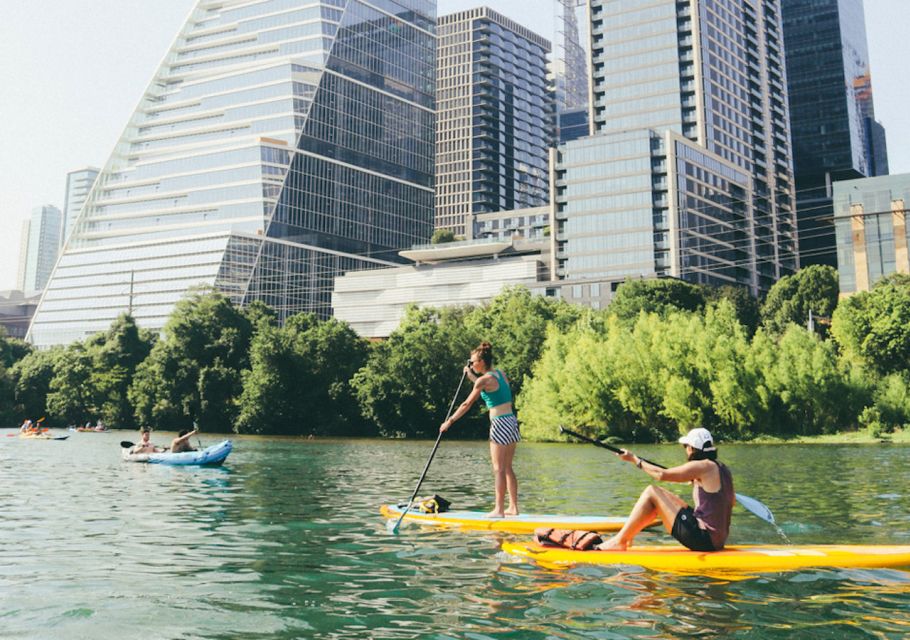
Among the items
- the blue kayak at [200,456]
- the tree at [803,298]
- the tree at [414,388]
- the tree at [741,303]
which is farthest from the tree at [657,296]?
the blue kayak at [200,456]

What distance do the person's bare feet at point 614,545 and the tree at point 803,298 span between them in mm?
104446

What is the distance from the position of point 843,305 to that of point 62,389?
89895 mm

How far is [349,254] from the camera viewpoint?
177500mm

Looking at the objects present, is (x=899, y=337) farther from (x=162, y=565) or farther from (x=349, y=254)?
(x=349, y=254)

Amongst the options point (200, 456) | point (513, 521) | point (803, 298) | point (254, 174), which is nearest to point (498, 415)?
point (513, 521)

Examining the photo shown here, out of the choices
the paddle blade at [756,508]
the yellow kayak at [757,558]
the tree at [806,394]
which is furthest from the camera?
the tree at [806,394]

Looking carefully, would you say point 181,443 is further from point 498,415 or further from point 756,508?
point 756,508

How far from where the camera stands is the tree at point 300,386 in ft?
269

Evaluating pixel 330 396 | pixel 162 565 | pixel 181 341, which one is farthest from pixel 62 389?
pixel 162 565

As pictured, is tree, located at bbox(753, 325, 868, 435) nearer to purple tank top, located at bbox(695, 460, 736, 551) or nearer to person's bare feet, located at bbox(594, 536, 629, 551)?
purple tank top, located at bbox(695, 460, 736, 551)

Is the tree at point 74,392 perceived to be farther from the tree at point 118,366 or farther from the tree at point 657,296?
the tree at point 657,296

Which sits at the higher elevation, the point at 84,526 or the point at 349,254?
the point at 349,254

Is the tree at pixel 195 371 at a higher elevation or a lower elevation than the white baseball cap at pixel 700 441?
higher

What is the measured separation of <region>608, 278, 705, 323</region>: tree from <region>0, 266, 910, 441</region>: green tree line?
0.30 m
